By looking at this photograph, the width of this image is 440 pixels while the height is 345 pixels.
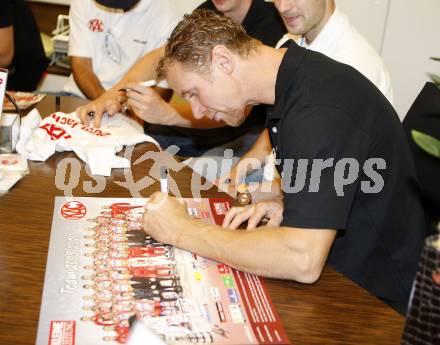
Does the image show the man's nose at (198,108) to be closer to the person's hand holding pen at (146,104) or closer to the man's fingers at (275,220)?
the man's fingers at (275,220)

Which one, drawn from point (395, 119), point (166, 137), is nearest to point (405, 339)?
point (395, 119)

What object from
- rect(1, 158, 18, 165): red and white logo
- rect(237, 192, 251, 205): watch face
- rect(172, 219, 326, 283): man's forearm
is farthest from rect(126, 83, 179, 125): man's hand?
rect(172, 219, 326, 283): man's forearm

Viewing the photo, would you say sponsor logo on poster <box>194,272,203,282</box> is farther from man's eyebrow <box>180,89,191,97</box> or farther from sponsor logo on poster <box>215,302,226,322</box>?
man's eyebrow <box>180,89,191,97</box>

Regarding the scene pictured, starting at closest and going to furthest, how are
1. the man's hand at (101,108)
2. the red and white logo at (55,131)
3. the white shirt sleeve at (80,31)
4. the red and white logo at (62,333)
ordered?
1. the red and white logo at (62,333)
2. the red and white logo at (55,131)
3. the man's hand at (101,108)
4. the white shirt sleeve at (80,31)

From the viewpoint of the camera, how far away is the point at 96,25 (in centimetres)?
270

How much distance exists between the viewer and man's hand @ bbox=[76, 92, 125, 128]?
185 cm

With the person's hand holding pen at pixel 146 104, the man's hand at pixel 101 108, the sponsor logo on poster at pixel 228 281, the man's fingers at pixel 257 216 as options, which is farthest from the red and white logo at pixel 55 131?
the sponsor logo on poster at pixel 228 281

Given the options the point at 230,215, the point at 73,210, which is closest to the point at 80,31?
the point at 73,210

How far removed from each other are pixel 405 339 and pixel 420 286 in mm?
100

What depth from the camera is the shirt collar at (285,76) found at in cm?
134

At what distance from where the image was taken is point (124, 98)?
2.01 m

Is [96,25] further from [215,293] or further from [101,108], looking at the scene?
[215,293]

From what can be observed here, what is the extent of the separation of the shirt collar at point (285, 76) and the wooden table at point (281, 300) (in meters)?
0.38

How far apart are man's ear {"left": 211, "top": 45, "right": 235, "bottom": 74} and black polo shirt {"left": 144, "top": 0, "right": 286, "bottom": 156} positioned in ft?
3.27
